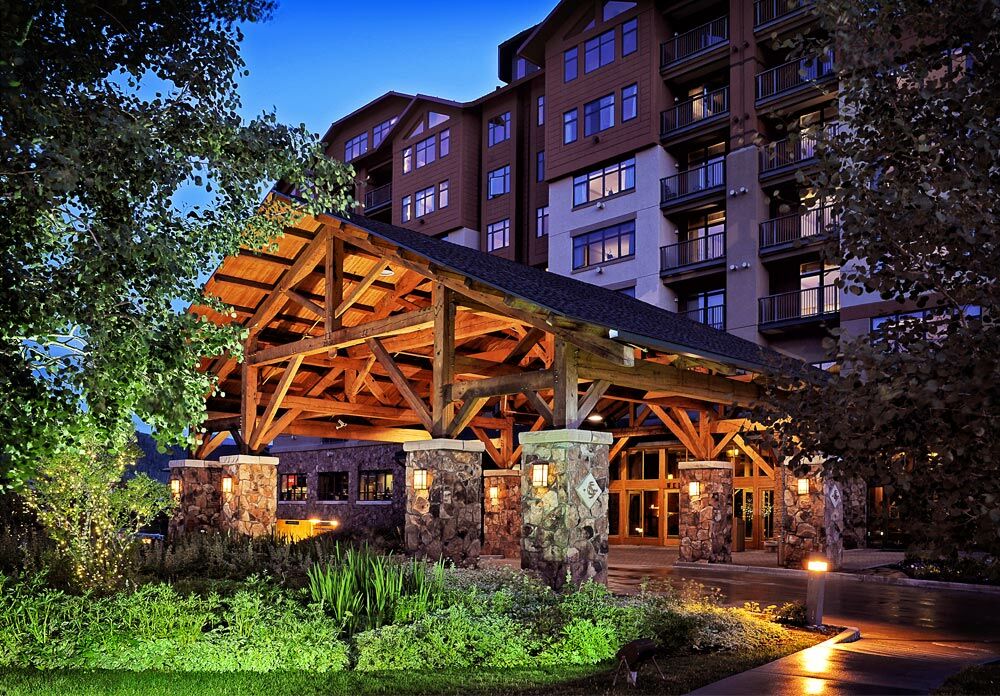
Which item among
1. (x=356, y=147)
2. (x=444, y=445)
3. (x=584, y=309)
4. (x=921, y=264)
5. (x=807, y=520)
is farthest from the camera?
(x=356, y=147)

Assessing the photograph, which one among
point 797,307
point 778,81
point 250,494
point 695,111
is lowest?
point 250,494

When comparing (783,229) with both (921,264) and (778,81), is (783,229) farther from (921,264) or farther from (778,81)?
(921,264)

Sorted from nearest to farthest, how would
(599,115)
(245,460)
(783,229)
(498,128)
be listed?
(245,460), (783,229), (599,115), (498,128)

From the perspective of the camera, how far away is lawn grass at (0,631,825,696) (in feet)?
27.5

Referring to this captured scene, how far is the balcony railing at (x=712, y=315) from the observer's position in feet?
109

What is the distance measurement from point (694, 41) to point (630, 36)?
2.89 metres

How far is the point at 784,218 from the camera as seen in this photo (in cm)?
3166

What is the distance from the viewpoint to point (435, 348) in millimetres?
16047

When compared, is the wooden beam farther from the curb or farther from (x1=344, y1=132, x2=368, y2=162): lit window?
(x1=344, y1=132, x2=368, y2=162): lit window

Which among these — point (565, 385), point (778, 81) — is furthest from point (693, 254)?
point (565, 385)

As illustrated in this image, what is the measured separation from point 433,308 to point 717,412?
35.2ft

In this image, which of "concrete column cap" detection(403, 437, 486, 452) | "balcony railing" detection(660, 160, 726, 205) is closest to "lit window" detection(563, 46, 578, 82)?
"balcony railing" detection(660, 160, 726, 205)

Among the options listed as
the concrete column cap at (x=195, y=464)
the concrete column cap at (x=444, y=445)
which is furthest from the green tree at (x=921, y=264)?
the concrete column cap at (x=195, y=464)

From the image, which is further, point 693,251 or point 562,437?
point 693,251
